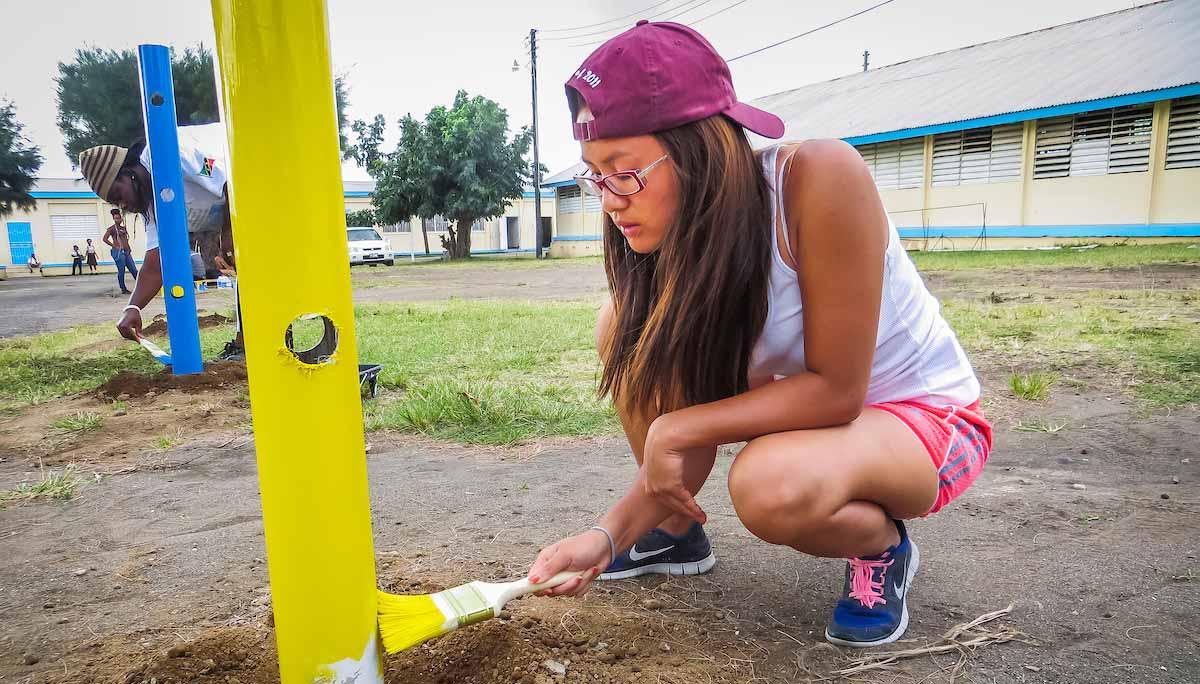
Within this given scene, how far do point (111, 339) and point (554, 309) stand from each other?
3.96 meters

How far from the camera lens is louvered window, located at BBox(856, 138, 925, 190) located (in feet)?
52.4

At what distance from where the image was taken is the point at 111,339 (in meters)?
6.20

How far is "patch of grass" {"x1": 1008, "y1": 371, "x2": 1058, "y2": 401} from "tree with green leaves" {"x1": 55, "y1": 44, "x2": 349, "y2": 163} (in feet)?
62.4

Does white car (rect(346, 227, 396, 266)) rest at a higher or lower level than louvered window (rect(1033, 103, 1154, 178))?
lower

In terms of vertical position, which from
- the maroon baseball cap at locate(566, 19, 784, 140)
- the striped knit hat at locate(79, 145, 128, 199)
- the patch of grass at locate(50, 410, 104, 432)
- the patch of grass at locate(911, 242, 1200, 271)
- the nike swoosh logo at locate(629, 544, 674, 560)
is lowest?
the patch of grass at locate(50, 410, 104, 432)

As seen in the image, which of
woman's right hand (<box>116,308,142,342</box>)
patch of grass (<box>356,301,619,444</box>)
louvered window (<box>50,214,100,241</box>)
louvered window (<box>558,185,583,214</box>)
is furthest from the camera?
louvered window (<box>50,214,100,241</box>)

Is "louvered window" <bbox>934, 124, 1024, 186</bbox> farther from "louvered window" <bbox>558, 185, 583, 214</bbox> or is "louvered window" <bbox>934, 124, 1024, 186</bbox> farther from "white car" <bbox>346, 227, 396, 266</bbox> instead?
"white car" <bbox>346, 227, 396, 266</bbox>

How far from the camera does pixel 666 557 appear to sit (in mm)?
1627

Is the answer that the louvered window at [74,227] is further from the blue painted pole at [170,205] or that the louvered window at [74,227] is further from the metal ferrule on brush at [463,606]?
the metal ferrule on brush at [463,606]

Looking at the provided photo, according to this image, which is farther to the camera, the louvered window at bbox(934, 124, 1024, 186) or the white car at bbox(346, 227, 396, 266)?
the white car at bbox(346, 227, 396, 266)

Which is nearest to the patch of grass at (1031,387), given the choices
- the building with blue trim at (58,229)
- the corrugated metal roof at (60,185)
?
the building with blue trim at (58,229)

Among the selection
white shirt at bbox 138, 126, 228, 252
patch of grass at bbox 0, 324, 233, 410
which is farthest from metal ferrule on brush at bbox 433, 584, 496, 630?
white shirt at bbox 138, 126, 228, 252

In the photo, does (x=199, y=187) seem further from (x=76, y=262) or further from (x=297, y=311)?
(x=76, y=262)

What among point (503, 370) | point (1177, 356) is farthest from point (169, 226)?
point (1177, 356)
